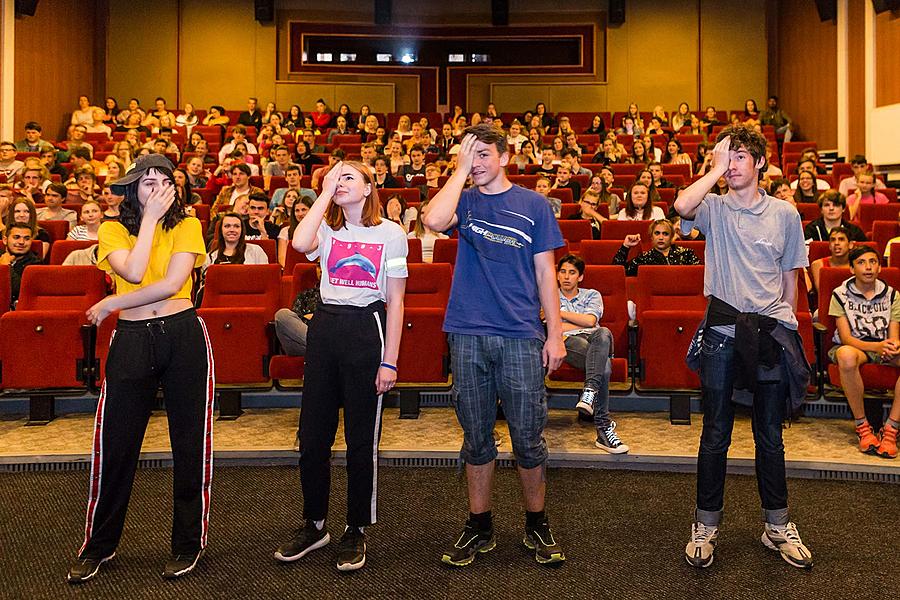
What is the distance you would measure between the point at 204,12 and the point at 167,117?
3000mm

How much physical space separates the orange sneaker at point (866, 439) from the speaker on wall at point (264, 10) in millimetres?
11535

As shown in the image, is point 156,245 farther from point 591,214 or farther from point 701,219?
point 591,214

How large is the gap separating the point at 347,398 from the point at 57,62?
1077 cm

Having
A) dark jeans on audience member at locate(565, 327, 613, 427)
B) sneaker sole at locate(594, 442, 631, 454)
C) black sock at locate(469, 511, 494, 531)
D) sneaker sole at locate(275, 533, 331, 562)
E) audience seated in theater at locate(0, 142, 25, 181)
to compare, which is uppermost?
audience seated in theater at locate(0, 142, 25, 181)

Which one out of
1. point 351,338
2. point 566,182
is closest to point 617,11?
point 566,182

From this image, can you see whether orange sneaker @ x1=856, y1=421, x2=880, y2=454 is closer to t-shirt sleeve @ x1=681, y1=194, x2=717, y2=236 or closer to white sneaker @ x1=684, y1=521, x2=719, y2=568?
white sneaker @ x1=684, y1=521, x2=719, y2=568

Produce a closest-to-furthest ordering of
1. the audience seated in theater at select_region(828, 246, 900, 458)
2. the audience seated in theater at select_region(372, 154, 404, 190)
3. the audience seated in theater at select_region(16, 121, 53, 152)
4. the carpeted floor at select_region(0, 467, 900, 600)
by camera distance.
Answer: the carpeted floor at select_region(0, 467, 900, 600) < the audience seated in theater at select_region(828, 246, 900, 458) < the audience seated in theater at select_region(372, 154, 404, 190) < the audience seated in theater at select_region(16, 121, 53, 152)

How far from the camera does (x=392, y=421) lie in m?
3.90

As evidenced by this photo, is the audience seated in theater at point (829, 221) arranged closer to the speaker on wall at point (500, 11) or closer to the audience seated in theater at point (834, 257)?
the audience seated in theater at point (834, 257)

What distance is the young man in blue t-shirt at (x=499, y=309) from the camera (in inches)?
87.0

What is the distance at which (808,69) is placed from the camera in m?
11.3

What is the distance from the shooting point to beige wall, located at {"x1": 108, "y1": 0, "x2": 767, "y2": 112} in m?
12.7

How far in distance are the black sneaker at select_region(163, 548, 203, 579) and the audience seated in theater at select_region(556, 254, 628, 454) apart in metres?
1.73

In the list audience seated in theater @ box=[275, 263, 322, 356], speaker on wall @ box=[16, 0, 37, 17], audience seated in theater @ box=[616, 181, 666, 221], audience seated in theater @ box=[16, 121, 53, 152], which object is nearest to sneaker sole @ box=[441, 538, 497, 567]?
audience seated in theater @ box=[275, 263, 322, 356]
